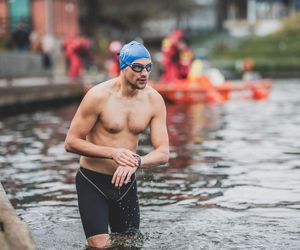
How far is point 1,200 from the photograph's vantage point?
7.03 m

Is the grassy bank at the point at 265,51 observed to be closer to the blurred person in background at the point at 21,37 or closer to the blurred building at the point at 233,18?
the blurred building at the point at 233,18

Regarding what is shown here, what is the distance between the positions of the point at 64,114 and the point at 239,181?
48.0 ft

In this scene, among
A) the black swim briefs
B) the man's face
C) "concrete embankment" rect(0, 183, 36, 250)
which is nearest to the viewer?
"concrete embankment" rect(0, 183, 36, 250)

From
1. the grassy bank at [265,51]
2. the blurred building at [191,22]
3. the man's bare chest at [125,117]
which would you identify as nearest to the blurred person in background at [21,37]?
the grassy bank at [265,51]

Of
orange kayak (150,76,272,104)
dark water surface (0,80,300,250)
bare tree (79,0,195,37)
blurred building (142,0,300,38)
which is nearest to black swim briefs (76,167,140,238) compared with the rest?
dark water surface (0,80,300,250)

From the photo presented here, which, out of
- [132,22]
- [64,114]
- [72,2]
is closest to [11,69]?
[64,114]

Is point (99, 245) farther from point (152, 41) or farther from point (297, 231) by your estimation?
point (152, 41)

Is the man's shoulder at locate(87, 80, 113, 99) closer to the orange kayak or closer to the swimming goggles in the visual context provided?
the swimming goggles

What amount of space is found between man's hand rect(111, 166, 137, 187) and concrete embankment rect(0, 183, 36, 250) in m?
0.86

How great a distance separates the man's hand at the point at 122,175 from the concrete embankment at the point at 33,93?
1839cm

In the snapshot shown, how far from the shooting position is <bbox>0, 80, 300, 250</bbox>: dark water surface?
28.6ft

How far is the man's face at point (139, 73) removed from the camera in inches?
280

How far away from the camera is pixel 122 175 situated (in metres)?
6.86

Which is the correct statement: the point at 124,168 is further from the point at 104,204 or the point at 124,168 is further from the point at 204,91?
the point at 204,91
